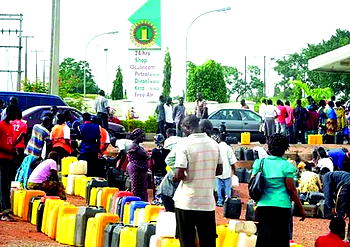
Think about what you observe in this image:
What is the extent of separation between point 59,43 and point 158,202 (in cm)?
1583

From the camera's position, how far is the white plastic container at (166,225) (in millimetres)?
12047

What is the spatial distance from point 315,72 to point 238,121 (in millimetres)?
40722

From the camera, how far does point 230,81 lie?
109m

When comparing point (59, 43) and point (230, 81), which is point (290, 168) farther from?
point (230, 81)

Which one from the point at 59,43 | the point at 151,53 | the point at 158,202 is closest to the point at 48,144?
the point at 158,202

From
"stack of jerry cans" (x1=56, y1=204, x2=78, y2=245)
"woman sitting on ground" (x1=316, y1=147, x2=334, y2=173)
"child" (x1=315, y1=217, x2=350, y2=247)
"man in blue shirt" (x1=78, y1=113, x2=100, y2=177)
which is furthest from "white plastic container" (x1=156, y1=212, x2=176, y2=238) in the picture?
"man in blue shirt" (x1=78, y1=113, x2=100, y2=177)

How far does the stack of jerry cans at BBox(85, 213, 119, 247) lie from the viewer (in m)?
13.6

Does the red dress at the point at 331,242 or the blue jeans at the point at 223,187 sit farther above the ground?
the blue jeans at the point at 223,187

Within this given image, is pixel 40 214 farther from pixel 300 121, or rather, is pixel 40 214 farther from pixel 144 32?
pixel 144 32

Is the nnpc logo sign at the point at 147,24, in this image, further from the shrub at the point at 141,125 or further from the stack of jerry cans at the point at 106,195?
the stack of jerry cans at the point at 106,195

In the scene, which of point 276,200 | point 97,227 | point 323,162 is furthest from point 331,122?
point 276,200

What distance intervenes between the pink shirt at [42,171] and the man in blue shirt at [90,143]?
2.94 metres

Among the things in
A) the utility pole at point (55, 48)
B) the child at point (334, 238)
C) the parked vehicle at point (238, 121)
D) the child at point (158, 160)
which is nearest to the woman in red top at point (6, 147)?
the child at point (158, 160)

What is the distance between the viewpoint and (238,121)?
3488 centimetres
